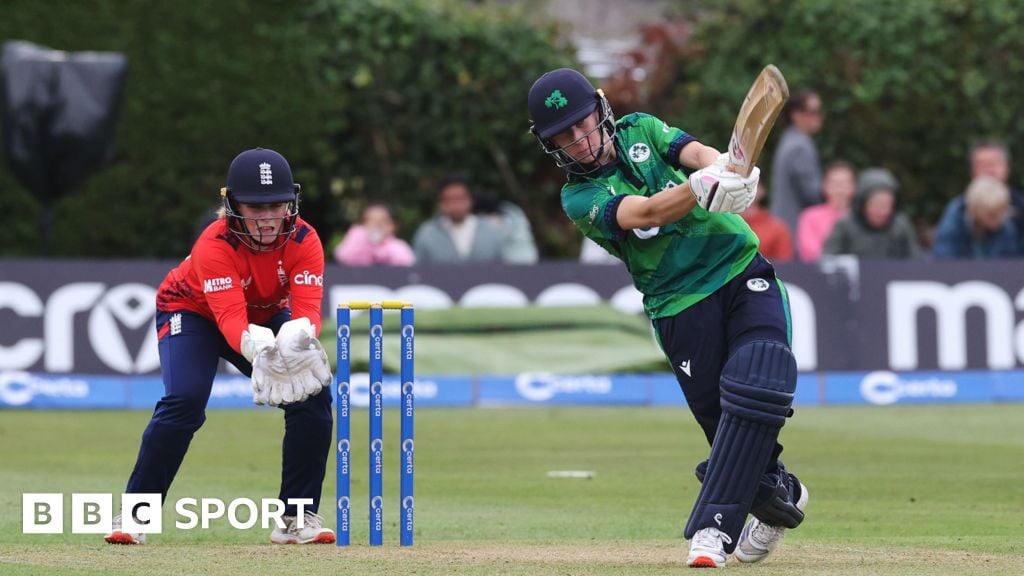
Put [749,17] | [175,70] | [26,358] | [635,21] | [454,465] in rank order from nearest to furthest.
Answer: [454,465]
[26,358]
[175,70]
[749,17]
[635,21]

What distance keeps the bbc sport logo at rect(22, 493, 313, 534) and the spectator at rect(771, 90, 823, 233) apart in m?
7.46

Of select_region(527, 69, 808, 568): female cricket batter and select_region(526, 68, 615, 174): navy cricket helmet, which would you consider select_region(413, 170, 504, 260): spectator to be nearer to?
select_region(527, 69, 808, 568): female cricket batter

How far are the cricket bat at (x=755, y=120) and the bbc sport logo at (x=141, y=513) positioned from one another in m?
2.33

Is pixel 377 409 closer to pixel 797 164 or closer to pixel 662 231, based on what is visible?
pixel 662 231

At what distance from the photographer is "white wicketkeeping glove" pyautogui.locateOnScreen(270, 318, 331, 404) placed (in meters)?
6.77

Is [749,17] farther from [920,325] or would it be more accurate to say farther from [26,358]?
[26,358]

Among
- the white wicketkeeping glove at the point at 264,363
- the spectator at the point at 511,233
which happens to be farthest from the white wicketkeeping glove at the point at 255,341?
the spectator at the point at 511,233

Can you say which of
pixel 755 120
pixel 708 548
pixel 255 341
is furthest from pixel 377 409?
pixel 755 120

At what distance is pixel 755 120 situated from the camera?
234 inches

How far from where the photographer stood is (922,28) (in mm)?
18500

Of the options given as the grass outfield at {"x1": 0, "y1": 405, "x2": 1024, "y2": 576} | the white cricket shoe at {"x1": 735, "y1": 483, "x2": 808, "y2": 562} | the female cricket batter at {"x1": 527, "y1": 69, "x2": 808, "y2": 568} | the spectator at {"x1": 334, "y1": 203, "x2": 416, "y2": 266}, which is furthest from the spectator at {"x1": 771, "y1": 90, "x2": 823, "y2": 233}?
the white cricket shoe at {"x1": 735, "y1": 483, "x2": 808, "y2": 562}

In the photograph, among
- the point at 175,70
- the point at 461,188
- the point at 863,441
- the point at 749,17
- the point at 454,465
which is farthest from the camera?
the point at 749,17

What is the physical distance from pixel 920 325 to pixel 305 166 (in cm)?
608

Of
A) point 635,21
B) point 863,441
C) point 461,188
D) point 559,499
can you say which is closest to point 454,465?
point 559,499
